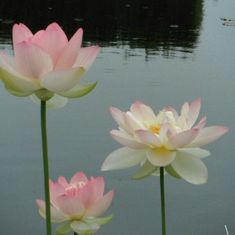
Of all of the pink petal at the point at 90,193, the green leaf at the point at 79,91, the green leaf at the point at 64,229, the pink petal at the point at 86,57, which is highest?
the pink petal at the point at 86,57

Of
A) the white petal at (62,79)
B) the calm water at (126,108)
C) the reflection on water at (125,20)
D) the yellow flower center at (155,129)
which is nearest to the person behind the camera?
the white petal at (62,79)

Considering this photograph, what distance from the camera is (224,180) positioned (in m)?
4.02

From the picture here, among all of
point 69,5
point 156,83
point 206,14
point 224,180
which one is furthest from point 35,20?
point 224,180

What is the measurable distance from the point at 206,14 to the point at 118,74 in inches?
252

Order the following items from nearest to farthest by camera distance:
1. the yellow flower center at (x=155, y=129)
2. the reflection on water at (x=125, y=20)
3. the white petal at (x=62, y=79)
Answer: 1. the white petal at (x=62, y=79)
2. the yellow flower center at (x=155, y=129)
3. the reflection on water at (x=125, y=20)

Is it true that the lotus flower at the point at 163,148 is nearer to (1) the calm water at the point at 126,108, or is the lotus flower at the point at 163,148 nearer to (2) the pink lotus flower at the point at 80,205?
(2) the pink lotus flower at the point at 80,205

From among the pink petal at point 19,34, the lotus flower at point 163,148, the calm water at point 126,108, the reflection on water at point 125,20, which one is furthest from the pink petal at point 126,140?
the reflection on water at point 125,20

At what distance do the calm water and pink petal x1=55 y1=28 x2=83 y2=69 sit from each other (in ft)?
9.17

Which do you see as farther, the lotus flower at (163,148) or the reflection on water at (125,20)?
the reflection on water at (125,20)

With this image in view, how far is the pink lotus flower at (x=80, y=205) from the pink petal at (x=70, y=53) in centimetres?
12

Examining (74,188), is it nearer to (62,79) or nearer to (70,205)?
(70,205)

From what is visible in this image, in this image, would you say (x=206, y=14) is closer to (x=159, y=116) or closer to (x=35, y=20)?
(x=35, y=20)

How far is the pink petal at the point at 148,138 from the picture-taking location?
54 cm

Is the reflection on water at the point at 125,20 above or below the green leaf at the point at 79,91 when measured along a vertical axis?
below
